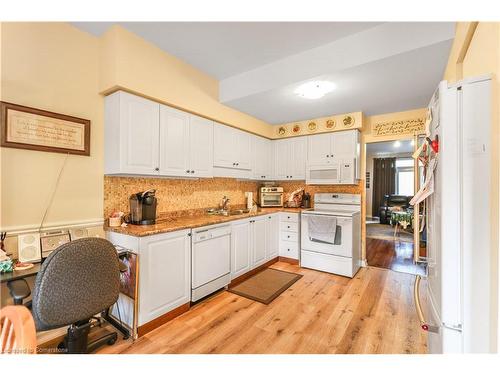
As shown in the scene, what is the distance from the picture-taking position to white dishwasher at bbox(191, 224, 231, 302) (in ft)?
7.50

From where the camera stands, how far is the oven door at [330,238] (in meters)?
3.11

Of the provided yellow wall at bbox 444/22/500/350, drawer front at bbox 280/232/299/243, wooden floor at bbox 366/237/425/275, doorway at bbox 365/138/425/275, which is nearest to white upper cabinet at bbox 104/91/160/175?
drawer front at bbox 280/232/299/243

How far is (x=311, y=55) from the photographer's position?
2.20m

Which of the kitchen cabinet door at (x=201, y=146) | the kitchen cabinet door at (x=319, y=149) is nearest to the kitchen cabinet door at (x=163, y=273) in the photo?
the kitchen cabinet door at (x=201, y=146)

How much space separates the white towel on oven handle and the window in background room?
627 centimetres

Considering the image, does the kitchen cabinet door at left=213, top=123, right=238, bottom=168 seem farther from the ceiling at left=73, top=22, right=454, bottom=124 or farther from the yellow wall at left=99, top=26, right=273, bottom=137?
the ceiling at left=73, top=22, right=454, bottom=124

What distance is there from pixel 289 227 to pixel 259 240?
2.14 feet

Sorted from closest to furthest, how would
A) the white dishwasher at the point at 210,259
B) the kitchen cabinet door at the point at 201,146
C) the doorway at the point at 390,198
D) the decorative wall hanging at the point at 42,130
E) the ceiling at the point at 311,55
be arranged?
the decorative wall hanging at the point at 42,130, the ceiling at the point at 311,55, the white dishwasher at the point at 210,259, the kitchen cabinet door at the point at 201,146, the doorway at the point at 390,198

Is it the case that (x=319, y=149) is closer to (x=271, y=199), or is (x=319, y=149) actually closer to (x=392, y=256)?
(x=271, y=199)

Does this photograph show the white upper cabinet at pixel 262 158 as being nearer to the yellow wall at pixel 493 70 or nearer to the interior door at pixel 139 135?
the interior door at pixel 139 135

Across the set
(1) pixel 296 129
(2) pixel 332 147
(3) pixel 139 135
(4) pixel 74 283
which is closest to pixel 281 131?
(1) pixel 296 129

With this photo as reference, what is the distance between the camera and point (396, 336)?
1.86 meters

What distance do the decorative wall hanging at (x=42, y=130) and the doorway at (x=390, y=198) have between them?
473cm
